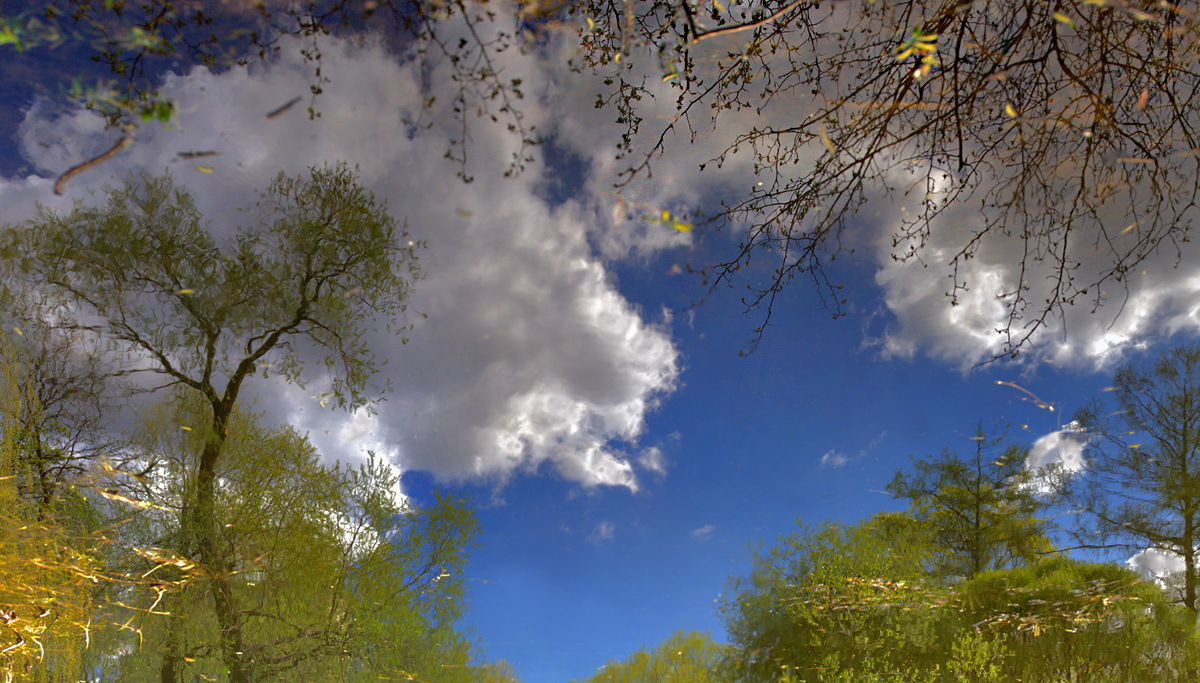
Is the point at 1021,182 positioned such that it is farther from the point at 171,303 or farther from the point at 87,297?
the point at 87,297

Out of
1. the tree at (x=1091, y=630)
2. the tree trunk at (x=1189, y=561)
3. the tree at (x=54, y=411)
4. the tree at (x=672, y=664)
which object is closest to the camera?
the tree at (x=54, y=411)

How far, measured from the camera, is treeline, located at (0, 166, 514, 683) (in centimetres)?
324

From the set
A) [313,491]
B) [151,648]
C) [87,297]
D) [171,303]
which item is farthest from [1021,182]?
[151,648]

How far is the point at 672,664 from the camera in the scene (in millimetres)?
8414

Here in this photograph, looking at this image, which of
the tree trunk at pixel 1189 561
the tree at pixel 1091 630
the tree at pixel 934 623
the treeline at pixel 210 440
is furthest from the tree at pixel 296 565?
the tree trunk at pixel 1189 561

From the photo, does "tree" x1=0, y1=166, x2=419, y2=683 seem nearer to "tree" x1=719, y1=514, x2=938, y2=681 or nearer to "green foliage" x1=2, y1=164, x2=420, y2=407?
"green foliage" x1=2, y1=164, x2=420, y2=407

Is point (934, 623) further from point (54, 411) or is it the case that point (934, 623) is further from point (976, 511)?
point (54, 411)

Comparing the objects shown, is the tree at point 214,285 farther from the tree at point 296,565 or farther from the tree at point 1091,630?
the tree at point 1091,630

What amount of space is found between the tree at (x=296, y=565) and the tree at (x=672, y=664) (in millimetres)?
5093

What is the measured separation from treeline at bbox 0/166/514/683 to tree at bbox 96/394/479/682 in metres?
0.01

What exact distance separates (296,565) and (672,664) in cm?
678

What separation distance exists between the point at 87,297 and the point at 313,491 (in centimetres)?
188

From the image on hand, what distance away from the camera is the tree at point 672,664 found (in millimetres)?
7965

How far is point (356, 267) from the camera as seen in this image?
3920mm
